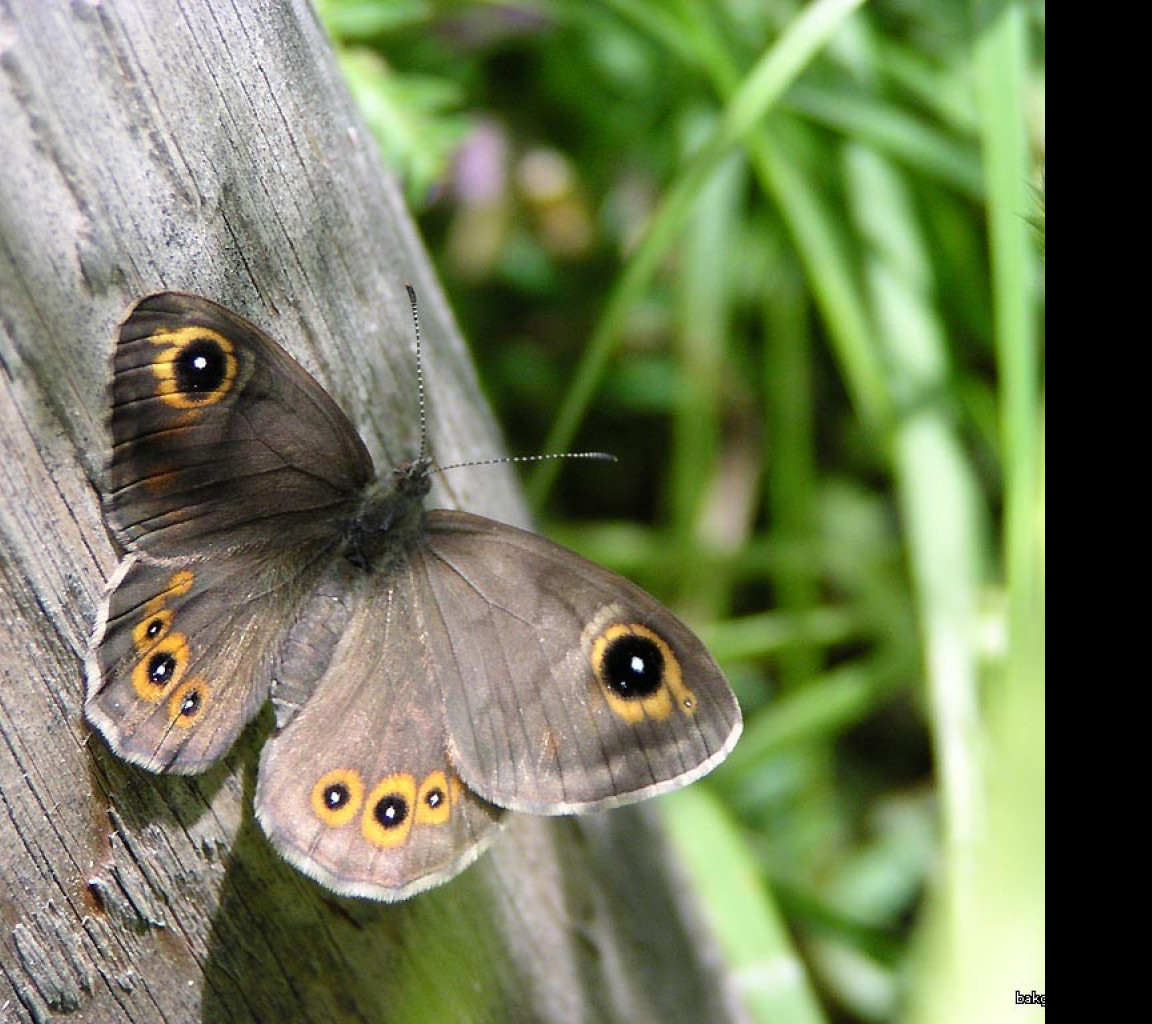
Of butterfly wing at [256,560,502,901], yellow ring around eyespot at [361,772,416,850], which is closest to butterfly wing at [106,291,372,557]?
butterfly wing at [256,560,502,901]

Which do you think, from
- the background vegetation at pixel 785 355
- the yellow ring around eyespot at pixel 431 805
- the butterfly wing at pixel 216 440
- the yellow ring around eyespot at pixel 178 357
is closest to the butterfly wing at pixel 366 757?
the yellow ring around eyespot at pixel 431 805

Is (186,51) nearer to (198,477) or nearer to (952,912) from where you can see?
(198,477)

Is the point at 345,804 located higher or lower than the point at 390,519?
lower

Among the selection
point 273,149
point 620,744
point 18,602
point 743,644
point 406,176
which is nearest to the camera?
point 18,602

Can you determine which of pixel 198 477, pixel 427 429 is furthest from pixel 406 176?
pixel 198 477

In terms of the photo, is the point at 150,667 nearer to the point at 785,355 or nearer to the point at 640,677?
the point at 640,677

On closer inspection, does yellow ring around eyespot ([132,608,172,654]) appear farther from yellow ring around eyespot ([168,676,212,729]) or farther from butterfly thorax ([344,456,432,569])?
butterfly thorax ([344,456,432,569])

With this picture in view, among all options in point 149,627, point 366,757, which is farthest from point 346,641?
point 149,627
